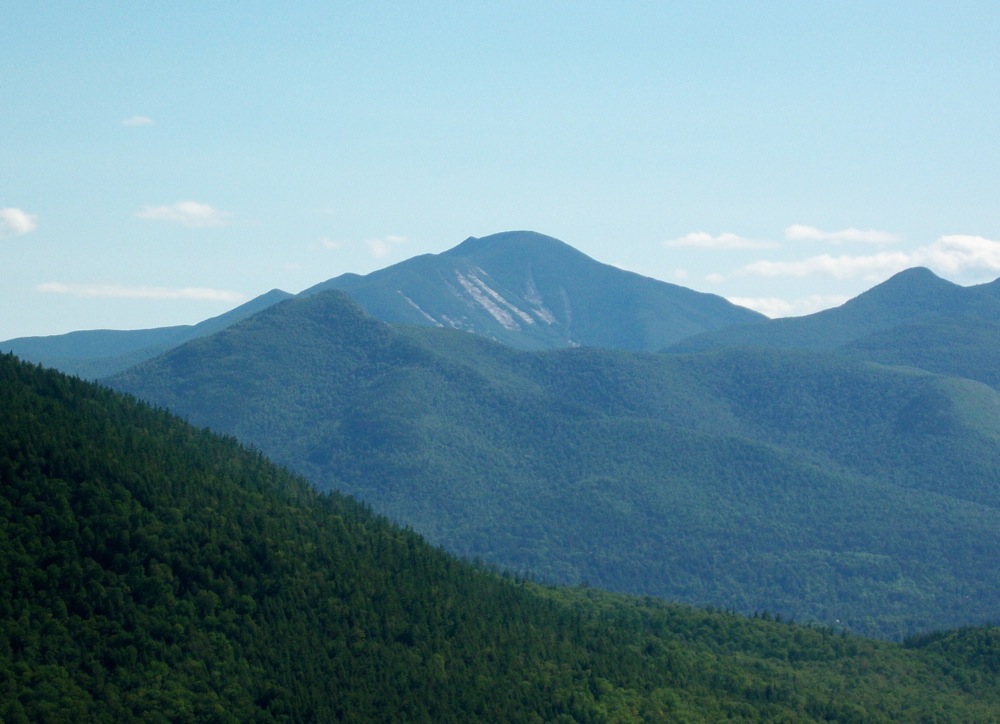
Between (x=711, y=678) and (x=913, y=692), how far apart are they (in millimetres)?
20541

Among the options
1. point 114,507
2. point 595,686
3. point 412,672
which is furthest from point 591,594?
point 114,507

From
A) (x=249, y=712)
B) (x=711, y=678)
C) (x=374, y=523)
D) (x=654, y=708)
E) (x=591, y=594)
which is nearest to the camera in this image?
(x=249, y=712)

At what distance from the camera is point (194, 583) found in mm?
109938

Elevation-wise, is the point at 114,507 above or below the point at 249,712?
above

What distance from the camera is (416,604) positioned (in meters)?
122

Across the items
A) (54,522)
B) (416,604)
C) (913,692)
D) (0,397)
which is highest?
(0,397)

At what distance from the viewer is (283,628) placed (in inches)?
4353

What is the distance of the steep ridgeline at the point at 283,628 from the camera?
98.9 meters

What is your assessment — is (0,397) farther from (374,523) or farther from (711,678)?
(711,678)

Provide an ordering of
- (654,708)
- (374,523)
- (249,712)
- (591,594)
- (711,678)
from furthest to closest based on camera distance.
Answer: (591,594)
(374,523)
(711,678)
(654,708)
(249,712)

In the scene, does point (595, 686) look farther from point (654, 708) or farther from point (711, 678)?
point (711, 678)

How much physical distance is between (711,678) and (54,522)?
6056 cm

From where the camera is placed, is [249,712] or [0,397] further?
[0,397]

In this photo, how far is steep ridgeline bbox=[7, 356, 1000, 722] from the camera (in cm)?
9888
